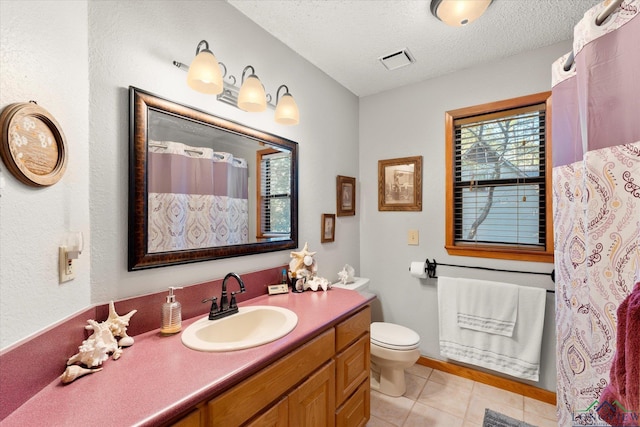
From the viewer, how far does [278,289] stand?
1.65m

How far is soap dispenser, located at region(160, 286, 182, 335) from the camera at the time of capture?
1078mm

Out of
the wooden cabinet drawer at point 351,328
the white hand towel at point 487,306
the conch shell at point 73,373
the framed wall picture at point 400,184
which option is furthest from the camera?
the framed wall picture at point 400,184

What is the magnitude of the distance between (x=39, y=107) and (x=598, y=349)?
1899mm

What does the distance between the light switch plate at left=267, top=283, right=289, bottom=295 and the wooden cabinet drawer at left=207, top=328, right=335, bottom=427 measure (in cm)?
49

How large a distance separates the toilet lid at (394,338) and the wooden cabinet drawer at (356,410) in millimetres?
355

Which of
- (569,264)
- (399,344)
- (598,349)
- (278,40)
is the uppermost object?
(278,40)

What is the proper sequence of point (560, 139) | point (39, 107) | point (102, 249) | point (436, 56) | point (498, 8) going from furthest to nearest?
point (436, 56)
point (498, 8)
point (560, 139)
point (102, 249)
point (39, 107)

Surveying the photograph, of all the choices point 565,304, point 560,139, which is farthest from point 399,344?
point 560,139

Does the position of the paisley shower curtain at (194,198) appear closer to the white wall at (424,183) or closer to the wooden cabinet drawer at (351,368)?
the wooden cabinet drawer at (351,368)

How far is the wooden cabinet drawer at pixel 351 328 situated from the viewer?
133cm

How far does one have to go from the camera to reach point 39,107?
0.75m

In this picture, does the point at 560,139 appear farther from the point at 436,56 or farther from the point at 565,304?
the point at 436,56

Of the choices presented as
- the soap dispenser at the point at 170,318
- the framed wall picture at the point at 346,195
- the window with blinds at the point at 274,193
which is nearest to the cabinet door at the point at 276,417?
the soap dispenser at the point at 170,318

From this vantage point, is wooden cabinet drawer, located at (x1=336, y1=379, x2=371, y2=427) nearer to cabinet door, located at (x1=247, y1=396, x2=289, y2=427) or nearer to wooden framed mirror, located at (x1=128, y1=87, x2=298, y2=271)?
cabinet door, located at (x1=247, y1=396, x2=289, y2=427)
